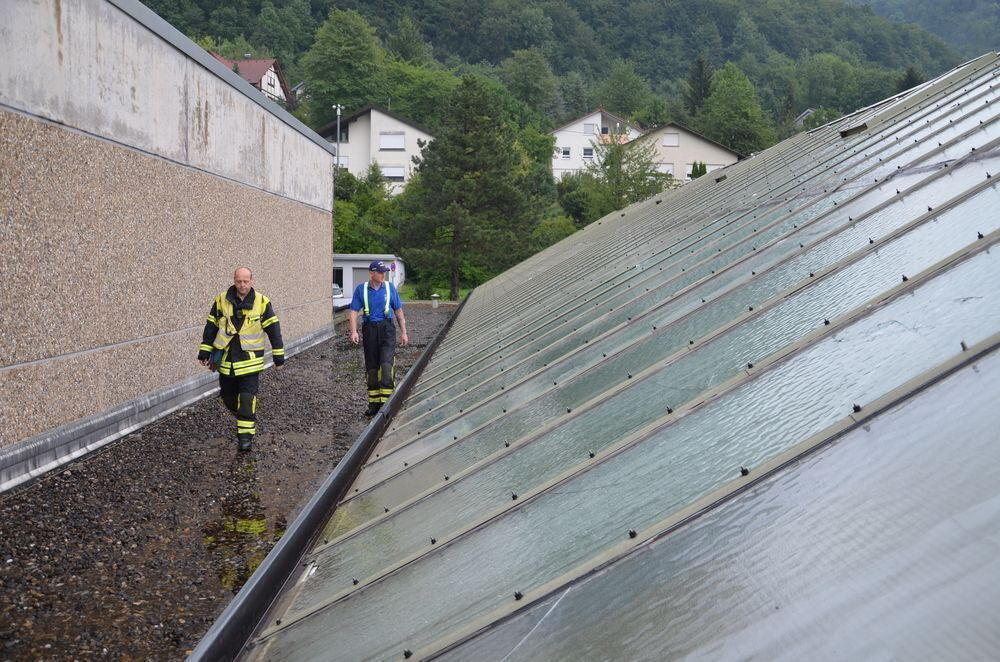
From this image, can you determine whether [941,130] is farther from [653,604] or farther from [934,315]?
[653,604]

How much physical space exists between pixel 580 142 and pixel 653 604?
319 ft

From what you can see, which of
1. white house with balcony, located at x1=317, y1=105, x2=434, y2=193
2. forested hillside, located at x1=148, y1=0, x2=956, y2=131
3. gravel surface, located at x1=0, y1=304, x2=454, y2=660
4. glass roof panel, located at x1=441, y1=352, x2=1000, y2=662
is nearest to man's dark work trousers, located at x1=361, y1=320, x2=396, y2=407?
gravel surface, located at x1=0, y1=304, x2=454, y2=660

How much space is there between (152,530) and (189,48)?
307 inches

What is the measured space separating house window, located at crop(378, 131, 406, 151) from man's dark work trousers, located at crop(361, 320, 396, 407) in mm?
69924

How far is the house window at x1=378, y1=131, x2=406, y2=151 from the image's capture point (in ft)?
260

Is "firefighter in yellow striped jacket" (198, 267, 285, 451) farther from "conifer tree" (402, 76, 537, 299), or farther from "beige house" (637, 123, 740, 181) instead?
"beige house" (637, 123, 740, 181)

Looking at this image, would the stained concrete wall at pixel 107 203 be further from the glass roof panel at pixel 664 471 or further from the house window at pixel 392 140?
the house window at pixel 392 140

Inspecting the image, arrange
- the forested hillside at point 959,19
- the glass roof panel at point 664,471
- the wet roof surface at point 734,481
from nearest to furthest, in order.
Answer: the wet roof surface at point 734,481 → the glass roof panel at point 664,471 → the forested hillside at point 959,19

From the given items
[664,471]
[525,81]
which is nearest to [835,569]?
[664,471]

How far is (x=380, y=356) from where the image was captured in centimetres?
1102

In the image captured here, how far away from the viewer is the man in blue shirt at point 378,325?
434 inches

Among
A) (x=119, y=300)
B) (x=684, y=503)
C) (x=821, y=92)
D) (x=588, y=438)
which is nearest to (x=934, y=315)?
(x=684, y=503)

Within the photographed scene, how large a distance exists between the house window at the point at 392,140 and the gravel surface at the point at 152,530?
69.7 meters

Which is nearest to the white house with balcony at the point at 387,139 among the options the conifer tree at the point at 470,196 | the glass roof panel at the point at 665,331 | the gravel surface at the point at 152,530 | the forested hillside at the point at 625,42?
the forested hillside at the point at 625,42
